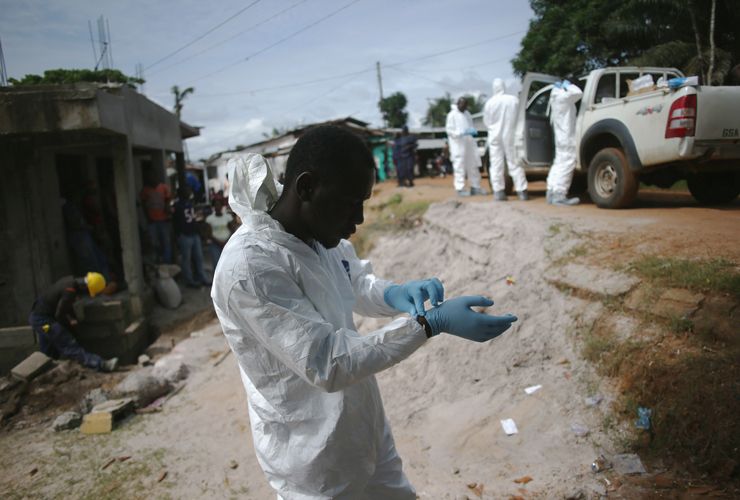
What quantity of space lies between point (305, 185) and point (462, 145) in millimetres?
7544

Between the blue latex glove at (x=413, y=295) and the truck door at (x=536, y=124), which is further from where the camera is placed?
the truck door at (x=536, y=124)

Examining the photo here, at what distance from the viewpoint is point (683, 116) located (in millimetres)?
5105

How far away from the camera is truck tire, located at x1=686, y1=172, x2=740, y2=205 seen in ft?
20.2

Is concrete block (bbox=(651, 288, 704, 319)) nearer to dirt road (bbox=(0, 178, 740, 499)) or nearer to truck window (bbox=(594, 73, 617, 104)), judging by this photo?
dirt road (bbox=(0, 178, 740, 499))

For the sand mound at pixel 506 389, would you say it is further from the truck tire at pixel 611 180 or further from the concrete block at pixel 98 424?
the concrete block at pixel 98 424

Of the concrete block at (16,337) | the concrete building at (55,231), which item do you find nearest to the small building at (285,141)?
the concrete building at (55,231)

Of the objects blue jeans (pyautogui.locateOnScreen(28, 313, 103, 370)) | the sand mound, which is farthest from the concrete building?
the sand mound

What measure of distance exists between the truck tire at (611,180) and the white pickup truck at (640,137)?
0.01 metres

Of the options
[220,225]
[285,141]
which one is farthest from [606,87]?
[285,141]

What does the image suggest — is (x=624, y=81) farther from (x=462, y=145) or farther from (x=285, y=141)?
(x=285, y=141)

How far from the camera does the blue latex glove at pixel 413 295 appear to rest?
1970 mm

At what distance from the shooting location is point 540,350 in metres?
4.00

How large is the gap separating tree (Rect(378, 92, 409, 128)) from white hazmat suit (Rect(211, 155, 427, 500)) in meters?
34.6

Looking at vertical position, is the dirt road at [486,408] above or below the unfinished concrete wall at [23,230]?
below
